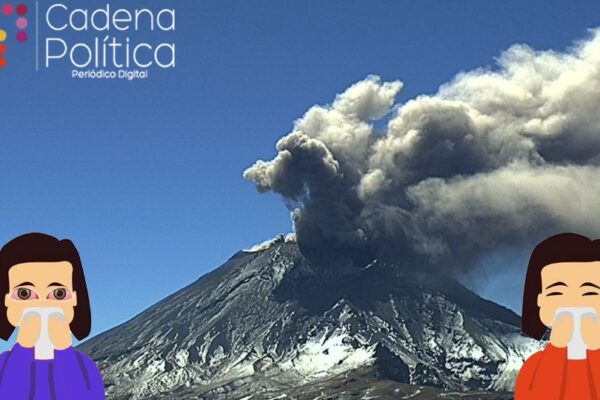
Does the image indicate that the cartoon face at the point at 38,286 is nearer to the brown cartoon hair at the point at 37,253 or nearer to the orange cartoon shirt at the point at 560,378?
the brown cartoon hair at the point at 37,253

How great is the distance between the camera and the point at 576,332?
55.0ft

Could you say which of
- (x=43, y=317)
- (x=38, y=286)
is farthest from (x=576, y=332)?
(x=38, y=286)

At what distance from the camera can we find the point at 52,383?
17266 millimetres

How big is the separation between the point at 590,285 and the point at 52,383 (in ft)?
30.2

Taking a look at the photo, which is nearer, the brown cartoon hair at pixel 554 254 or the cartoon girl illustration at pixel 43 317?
the brown cartoon hair at pixel 554 254

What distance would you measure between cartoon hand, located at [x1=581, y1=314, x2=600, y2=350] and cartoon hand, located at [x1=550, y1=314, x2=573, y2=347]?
211mm

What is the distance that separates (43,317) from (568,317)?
8.88 metres

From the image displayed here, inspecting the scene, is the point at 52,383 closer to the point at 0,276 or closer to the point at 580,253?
the point at 0,276

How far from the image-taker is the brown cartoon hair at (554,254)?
1664cm

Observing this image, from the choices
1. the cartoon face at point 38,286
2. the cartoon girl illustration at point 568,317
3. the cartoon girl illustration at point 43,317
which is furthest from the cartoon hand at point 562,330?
the cartoon face at point 38,286

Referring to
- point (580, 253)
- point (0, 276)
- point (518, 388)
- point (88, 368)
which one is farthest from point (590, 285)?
point (0, 276)

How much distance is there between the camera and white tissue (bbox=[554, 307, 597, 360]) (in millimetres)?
16656

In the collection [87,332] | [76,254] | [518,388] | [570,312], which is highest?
[76,254]

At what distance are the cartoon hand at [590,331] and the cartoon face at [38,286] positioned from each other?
8.69 meters
